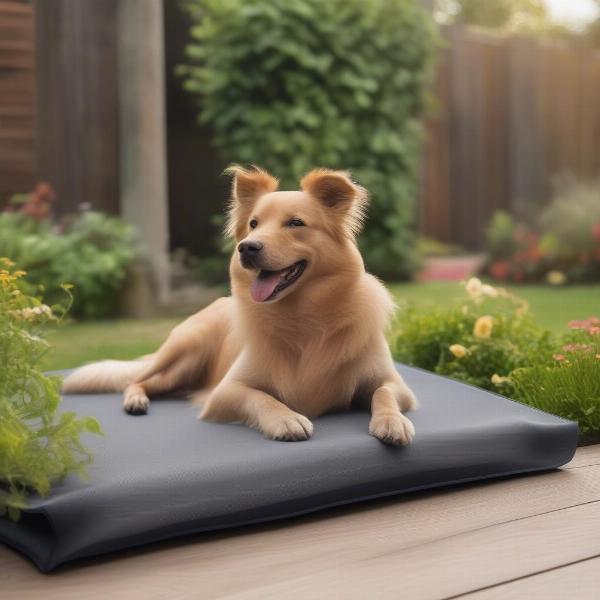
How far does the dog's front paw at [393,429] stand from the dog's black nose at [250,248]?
596mm

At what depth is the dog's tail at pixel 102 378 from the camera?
3264 millimetres

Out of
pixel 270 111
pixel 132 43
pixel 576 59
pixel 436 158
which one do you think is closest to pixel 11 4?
A: pixel 132 43

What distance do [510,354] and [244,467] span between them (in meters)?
1.70

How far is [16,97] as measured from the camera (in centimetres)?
612

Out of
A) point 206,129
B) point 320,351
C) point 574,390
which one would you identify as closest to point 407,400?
point 320,351

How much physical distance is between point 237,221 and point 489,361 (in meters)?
1.40

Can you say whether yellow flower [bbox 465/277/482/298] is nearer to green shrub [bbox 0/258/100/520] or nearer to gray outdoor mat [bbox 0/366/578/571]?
gray outdoor mat [bbox 0/366/578/571]

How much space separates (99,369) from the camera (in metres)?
3.32

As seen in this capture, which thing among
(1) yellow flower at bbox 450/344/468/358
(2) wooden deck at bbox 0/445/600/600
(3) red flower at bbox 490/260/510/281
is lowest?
(3) red flower at bbox 490/260/510/281

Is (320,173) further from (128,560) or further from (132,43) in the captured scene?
(132,43)

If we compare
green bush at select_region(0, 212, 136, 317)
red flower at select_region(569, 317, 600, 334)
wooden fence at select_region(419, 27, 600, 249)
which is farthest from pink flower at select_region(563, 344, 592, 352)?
wooden fence at select_region(419, 27, 600, 249)

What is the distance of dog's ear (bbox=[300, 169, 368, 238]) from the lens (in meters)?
2.70

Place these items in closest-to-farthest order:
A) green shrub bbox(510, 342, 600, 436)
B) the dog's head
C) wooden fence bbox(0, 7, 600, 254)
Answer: the dog's head
green shrub bbox(510, 342, 600, 436)
wooden fence bbox(0, 7, 600, 254)

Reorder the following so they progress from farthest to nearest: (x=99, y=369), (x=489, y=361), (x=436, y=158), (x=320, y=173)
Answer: (x=436, y=158)
(x=489, y=361)
(x=99, y=369)
(x=320, y=173)
